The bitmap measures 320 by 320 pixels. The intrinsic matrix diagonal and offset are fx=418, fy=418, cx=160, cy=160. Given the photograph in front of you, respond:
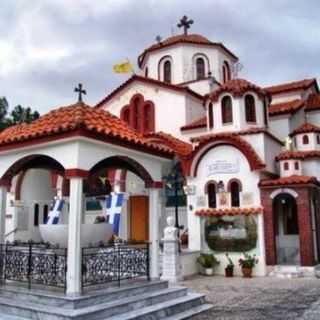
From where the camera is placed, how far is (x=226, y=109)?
17266 mm

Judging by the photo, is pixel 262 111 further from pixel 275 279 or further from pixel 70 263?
pixel 70 263

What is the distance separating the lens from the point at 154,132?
64.1 ft

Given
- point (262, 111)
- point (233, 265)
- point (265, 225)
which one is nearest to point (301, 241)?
point (265, 225)

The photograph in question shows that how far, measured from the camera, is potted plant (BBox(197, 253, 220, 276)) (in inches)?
600

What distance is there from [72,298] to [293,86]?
17731 mm

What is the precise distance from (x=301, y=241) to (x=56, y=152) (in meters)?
10.1

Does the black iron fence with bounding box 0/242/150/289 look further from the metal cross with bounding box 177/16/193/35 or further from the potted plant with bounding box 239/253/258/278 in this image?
the metal cross with bounding box 177/16/193/35

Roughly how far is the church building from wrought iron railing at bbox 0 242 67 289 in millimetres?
1399

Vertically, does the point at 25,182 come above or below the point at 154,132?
below

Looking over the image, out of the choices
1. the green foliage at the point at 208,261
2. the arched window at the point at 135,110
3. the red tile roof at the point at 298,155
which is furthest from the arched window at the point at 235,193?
the arched window at the point at 135,110

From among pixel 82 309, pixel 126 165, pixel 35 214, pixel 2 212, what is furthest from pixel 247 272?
pixel 35 214

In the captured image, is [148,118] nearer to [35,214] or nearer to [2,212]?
[35,214]

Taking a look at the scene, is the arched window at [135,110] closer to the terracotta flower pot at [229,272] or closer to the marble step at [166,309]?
the terracotta flower pot at [229,272]

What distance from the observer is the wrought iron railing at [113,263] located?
7.32 m
